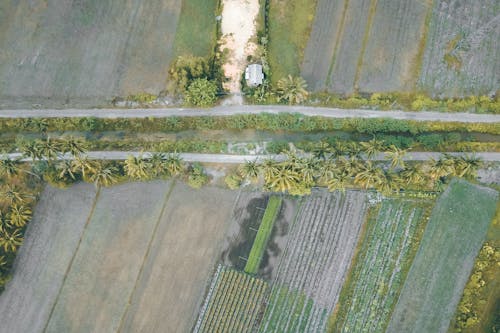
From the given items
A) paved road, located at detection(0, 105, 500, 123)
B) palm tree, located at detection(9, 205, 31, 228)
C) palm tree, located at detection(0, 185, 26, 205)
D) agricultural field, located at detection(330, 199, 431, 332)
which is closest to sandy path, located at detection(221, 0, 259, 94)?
paved road, located at detection(0, 105, 500, 123)

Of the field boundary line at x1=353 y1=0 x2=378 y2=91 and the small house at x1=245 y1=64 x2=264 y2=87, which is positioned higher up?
the field boundary line at x1=353 y1=0 x2=378 y2=91

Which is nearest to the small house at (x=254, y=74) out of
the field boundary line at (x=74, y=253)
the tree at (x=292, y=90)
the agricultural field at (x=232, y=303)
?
the tree at (x=292, y=90)

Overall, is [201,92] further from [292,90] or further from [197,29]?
[292,90]

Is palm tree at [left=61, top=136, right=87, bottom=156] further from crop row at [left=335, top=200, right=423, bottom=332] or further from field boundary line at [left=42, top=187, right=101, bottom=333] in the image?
crop row at [left=335, top=200, right=423, bottom=332]

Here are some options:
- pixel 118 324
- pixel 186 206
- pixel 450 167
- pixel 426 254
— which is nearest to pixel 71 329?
pixel 118 324

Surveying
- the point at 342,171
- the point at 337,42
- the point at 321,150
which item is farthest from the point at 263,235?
the point at 337,42

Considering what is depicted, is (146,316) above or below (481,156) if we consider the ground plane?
below

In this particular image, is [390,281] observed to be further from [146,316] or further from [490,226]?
[146,316]
